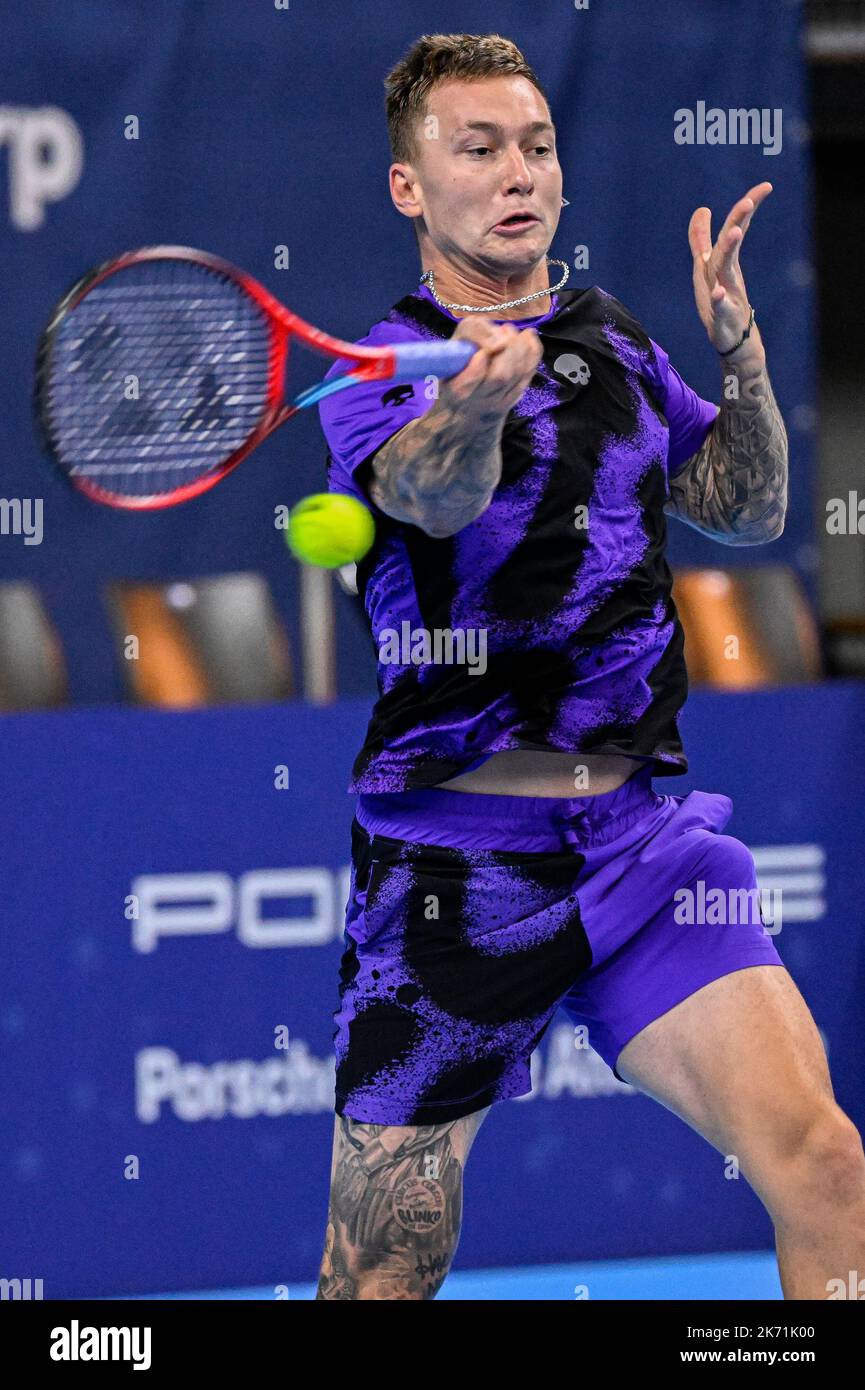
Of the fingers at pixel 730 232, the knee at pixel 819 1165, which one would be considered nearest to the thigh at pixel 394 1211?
the knee at pixel 819 1165

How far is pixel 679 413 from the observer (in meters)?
2.60

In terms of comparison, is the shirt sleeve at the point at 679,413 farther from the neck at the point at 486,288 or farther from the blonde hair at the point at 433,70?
the blonde hair at the point at 433,70

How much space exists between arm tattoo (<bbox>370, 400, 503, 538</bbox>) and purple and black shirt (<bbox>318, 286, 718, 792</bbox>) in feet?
0.33

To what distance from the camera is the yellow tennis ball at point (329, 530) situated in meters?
2.28

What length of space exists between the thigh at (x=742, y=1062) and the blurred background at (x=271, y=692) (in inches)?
29.4

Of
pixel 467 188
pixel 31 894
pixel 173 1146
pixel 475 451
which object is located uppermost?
pixel 467 188

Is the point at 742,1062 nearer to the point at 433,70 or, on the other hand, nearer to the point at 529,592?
the point at 529,592

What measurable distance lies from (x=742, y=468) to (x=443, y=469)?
59 centimetres

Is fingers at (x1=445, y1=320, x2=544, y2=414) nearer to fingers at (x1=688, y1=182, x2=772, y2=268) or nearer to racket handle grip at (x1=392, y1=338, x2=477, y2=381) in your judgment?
racket handle grip at (x1=392, y1=338, x2=477, y2=381)

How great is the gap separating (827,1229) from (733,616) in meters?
2.71

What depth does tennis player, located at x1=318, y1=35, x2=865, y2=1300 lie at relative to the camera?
2359 mm

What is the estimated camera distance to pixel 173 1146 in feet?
11.8
